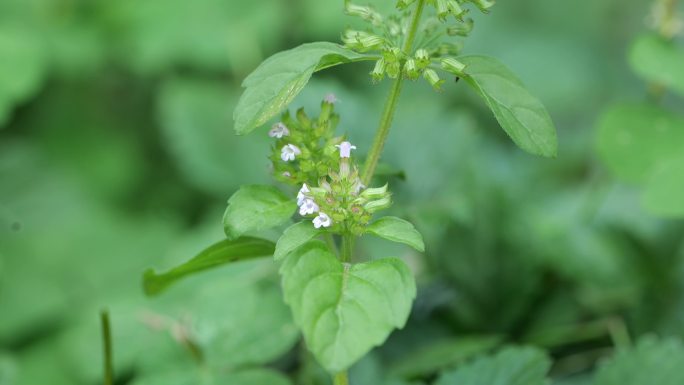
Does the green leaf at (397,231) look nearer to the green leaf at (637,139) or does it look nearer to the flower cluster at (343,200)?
the flower cluster at (343,200)

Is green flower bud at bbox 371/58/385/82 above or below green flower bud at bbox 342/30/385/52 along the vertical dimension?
below

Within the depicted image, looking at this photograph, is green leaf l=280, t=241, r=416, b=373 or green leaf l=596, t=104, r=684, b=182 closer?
green leaf l=280, t=241, r=416, b=373

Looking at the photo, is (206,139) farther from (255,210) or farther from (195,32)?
(255,210)

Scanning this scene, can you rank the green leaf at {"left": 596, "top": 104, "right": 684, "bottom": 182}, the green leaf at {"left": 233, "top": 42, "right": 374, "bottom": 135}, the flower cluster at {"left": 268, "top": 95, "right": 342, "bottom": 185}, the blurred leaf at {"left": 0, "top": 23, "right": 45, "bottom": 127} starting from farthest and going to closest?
the blurred leaf at {"left": 0, "top": 23, "right": 45, "bottom": 127}, the green leaf at {"left": 596, "top": 104, "right": 684, "bottom": 182}, the flower cluster at {"left": 268, "top": 95, "right": 342, "bottom": 185}, the green leaf at {"left": 233, "top": 42, "right": 374, "bottom": 135}

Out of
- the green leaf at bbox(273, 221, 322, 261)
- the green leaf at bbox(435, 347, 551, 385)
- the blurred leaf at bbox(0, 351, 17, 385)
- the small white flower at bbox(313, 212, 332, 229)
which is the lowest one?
the blurred leaf at bbox(0, 351, 17, 385)

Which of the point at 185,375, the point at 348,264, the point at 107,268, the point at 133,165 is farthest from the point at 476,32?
the point at 348,264

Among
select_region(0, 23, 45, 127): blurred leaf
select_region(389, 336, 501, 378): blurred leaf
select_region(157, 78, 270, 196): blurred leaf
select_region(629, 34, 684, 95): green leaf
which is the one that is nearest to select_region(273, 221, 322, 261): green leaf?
select_region(389, 336, 501, 378): blurred leaf

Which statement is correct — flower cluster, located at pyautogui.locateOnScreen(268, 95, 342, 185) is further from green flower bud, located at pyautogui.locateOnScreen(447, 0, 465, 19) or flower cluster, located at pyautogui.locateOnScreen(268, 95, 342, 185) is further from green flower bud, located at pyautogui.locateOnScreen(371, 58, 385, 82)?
green flower bud, located at pyautogui.locateOnScreen(447, 0, 465, 19)

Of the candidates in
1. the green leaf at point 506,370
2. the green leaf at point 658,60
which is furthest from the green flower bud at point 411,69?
the green leaf at point 658,60
